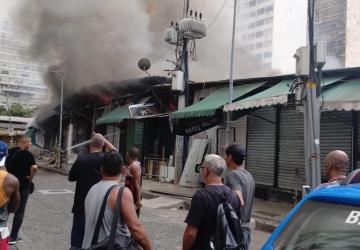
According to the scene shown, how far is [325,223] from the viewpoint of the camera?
228cm

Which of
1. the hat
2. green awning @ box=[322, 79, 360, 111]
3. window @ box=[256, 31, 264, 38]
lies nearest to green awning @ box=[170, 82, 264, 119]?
green awning @ box=[322, 79, 360, 111]

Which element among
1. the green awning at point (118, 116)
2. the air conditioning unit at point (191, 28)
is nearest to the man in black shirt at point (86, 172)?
the air conditioning unit at point (191, 28)

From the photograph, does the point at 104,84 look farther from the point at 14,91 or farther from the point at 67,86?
the point at 14,91

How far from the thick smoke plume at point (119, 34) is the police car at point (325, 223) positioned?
2224cm

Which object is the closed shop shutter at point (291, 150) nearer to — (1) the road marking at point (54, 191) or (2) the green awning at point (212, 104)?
(2) the green awning at point (212, 104)

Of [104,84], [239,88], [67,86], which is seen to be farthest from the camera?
[67,86]

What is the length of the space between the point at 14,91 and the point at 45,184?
68546mm

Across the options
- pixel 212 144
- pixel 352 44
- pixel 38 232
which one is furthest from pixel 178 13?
pixel 38 232

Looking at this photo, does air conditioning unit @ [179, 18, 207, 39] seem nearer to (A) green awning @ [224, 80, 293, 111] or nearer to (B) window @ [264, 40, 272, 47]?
(A) green awning @ [224, 80, 293, 111]

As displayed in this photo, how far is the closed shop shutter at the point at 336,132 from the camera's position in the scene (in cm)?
1033

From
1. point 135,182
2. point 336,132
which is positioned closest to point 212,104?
point 336,132

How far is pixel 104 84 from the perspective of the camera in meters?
21.8

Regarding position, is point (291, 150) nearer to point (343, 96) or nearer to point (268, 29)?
point (343, 96)

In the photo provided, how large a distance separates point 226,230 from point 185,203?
845cm
